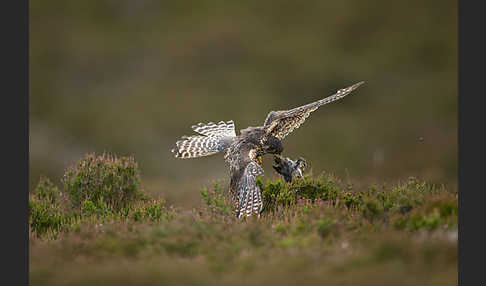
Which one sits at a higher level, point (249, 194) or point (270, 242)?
point (249, 194)

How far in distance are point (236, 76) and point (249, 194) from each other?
85.5 feet

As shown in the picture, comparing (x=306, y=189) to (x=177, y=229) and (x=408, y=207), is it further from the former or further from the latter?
(x=177, y=229)

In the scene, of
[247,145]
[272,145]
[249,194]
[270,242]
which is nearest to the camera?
[270,242]

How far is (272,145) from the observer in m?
11.0

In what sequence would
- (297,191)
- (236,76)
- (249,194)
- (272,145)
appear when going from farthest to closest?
(236,76)
(272,145)
(297,191)
(249,194)

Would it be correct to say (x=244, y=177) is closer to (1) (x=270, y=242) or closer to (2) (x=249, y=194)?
(2) (x=249, y=194)

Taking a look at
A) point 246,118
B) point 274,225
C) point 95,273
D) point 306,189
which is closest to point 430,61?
point 246,118

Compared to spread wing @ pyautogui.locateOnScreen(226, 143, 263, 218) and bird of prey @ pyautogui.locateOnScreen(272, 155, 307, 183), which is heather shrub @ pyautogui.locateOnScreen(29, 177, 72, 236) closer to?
spread wing @ pyautogui.locateOnScreen(226, 143, 263, 218)

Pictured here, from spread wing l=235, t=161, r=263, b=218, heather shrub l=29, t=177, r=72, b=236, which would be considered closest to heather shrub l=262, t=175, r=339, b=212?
spread wing l=235, t=161, r=263, b=218

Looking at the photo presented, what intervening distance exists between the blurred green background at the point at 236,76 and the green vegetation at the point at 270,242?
16193 mm

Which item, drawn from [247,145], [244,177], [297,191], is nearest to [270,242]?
A: [244,177]

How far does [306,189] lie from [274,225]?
2.08 meters

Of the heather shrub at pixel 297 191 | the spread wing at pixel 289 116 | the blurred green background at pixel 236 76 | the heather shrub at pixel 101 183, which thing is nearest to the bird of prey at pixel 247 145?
the spread wing at pixel 289 116

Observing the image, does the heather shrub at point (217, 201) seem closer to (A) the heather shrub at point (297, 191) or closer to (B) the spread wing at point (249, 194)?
(B) the spread wing at point (249, 194)
